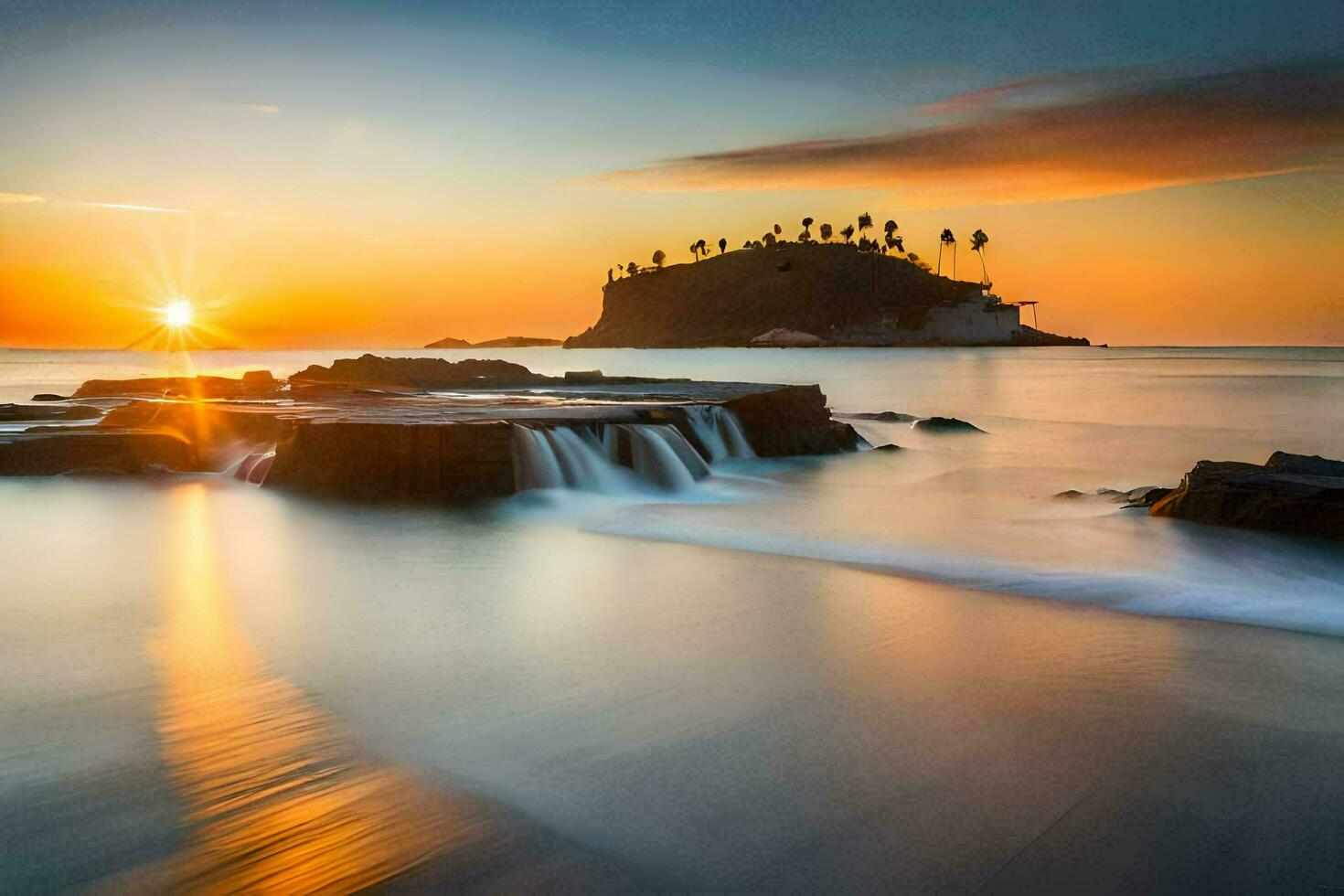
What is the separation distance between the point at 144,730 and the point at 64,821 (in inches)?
44.3

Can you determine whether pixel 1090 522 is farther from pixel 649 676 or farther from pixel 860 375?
pixel 860 375

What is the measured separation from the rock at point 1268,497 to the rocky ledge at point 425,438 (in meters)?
7.37

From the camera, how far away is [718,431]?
19266 mm

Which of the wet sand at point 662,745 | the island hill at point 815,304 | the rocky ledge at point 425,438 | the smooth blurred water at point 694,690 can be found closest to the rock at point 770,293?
the island hill at point 815,304

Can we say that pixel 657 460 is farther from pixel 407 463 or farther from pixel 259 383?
pixel 259 383

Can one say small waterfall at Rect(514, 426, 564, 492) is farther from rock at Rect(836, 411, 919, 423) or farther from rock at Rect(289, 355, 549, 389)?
rock at Rect(836, 411, 919, 423)

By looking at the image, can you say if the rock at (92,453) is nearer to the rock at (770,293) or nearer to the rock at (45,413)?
the rock at (45,413)

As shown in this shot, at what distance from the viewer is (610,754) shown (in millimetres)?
4746

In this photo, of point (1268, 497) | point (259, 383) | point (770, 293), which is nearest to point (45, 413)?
point (259, 383)

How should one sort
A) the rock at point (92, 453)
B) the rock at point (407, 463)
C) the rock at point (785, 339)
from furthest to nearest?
the rock at point (785, 339) < the rock at point (92, 453) < the rock at point (407, 463)

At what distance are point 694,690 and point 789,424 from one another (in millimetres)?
14961

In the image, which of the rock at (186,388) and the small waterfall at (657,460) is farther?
the rock at (186,388)

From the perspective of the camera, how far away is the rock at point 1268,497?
1017 centimetres

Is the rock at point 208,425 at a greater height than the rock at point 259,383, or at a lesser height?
lesser
